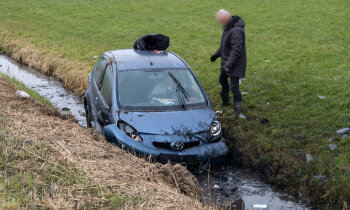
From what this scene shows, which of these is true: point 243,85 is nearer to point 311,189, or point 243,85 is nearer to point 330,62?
point 330,62

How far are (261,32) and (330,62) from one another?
564 cm

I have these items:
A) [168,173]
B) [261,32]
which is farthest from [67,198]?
[261,32]

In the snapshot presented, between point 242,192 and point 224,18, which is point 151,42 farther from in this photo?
point 242,192

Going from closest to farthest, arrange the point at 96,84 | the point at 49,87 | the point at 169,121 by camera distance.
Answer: the point at 169,121, the point at 96,84, the point at 49,87

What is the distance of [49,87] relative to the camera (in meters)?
13.6

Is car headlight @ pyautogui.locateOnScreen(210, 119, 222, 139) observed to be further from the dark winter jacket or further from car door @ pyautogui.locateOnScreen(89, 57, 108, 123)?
car door @ pyautogui.locateOnScreen(89, 57, 108, 123)

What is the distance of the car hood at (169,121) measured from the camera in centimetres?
718

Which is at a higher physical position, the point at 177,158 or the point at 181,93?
the point at 181,93

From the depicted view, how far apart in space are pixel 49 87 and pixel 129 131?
7.16 meters

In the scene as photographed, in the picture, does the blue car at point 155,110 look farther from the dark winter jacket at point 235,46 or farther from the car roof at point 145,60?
the dark winter jacket at point 235,46

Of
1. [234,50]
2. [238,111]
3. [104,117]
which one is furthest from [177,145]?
[234,50]

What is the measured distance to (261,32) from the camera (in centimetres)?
1777

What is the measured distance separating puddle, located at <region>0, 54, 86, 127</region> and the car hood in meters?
3.08

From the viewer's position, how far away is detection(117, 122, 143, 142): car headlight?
714cm
